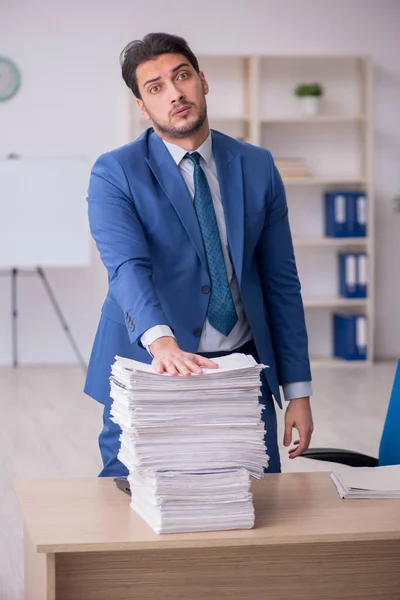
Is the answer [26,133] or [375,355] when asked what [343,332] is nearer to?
[375,355]

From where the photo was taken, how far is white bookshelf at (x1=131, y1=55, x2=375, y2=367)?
777cm

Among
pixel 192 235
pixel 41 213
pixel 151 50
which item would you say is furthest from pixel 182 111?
pixel 41 213

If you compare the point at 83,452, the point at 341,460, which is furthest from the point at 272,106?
the point at 341,460

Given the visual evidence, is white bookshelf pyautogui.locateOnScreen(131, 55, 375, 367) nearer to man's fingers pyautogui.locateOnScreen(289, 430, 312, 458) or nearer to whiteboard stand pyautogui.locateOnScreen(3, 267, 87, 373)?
whiteboard stand pyautogui.locateOnScreen(3, 267, 87, 373)

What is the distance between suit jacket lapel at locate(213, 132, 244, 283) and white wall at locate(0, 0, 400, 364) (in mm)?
5648

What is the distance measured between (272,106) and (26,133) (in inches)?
78.4

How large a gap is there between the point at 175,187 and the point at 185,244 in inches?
5.3

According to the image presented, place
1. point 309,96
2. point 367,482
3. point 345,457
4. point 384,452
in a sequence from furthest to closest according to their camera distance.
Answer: point 309,96 < point 384,452 < point 345,457 < point 367,482

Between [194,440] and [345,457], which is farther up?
[194,440]

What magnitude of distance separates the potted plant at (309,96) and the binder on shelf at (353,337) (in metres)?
1.67

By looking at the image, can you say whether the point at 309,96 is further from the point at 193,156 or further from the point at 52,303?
the point at 193,156

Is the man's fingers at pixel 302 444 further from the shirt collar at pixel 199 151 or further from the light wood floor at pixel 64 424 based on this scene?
the light wood floor at pixel 64 424

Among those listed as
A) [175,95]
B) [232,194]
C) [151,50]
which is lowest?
[232,194]

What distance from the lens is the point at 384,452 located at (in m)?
2.61
